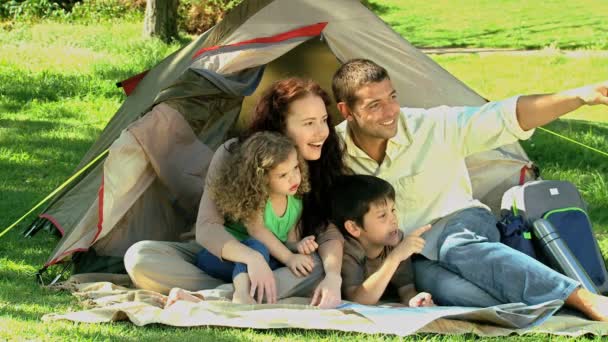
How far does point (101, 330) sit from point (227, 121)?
183 centimetres

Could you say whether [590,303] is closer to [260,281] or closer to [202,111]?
[260,281]

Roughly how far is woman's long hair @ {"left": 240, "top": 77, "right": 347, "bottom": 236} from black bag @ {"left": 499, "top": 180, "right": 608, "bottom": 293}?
2.38ft

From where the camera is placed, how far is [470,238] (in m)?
4.01

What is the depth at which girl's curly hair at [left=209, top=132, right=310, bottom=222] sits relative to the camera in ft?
12.9

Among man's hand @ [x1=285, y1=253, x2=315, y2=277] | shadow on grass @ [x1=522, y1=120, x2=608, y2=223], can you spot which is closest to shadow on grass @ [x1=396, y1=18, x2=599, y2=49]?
shadow on grass @ [x1=522, y1=120, x2=608, y2=223]

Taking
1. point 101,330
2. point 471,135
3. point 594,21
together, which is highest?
point 471,135

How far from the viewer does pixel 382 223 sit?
4.05 metres

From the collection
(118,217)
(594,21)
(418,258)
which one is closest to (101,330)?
(118,217)

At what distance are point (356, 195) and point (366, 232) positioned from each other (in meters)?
0.15

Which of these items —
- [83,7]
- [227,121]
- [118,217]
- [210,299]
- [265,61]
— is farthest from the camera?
[83,7]

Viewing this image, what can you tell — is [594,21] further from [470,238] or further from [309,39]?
Answer: [470,238]

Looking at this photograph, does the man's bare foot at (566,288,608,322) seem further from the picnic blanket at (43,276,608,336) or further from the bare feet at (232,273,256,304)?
the bare feet at (232,273,256,304)

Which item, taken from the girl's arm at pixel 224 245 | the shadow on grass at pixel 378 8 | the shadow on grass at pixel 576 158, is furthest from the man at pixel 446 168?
the shadow on grass at pixel 378 8

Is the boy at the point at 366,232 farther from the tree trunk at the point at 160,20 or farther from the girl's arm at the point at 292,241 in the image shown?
the tree trunk at the point at 160,20
